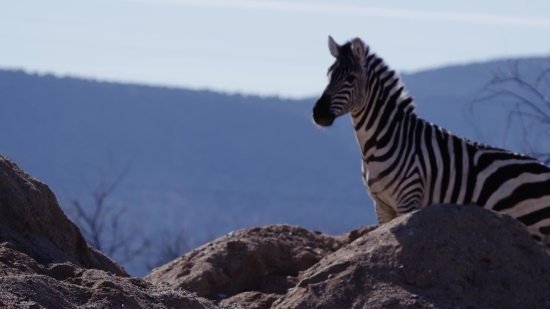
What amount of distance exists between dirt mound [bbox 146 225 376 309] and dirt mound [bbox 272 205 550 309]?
3.11ft

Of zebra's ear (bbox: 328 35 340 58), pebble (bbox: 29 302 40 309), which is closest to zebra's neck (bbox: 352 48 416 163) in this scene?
zebra's ear (bbox: 328 35 340 58)

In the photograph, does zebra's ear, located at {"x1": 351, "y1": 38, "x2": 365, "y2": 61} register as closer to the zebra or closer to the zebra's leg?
the zebra

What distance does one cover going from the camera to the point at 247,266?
25.4ft

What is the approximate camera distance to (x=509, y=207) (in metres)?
8.48

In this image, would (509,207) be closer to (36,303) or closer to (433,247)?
(433,247)

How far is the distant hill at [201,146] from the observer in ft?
244

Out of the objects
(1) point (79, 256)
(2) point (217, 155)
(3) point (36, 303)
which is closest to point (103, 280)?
(3) point (36, 303)

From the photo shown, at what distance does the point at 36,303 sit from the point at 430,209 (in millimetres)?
3283

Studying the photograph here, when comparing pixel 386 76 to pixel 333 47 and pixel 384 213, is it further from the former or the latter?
pixel 384 213

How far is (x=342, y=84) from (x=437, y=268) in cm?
342

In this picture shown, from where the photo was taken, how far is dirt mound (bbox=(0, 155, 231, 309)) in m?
4.31

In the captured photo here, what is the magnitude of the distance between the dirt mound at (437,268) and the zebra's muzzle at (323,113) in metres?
2.50

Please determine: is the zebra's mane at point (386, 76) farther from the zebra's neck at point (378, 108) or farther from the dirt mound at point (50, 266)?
the dirt mound at point (50, 266)

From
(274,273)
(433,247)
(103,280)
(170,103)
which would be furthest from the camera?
(170,103)
